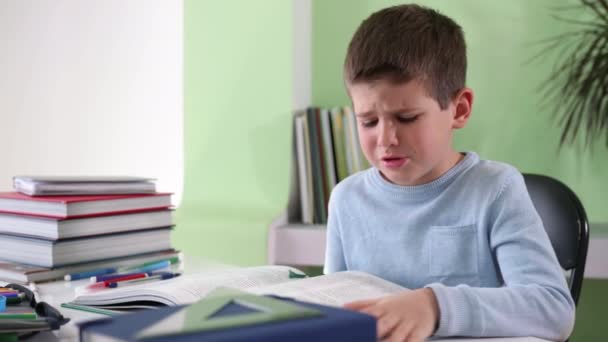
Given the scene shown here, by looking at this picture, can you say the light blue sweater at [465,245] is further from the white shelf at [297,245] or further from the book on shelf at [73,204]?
the white shelf at [297,245]

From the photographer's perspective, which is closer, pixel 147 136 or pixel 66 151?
pixel 66 151

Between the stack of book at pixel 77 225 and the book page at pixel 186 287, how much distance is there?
13.0 inches

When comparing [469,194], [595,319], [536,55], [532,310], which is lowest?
[595,319]

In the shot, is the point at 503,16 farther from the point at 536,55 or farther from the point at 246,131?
the point at 246,131

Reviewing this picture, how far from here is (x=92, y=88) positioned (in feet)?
7.70

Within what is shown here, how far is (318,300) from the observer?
2.54 feet

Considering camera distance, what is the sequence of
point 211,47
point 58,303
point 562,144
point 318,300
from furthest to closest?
point 211,47
point 562,144
point 58,303
point 318,300

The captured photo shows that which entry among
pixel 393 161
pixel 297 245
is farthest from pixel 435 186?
pixel 297 245

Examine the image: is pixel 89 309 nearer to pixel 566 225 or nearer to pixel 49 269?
pixel 49 269

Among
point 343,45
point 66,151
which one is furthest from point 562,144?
point 66,151

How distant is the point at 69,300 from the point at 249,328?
0.65 meters

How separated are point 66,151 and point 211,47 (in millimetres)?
587

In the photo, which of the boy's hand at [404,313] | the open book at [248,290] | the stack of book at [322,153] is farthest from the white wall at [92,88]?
the boy's hand at [404,313]

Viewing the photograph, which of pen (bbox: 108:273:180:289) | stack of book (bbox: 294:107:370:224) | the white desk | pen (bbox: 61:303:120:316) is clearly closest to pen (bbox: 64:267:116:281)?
the white desk
